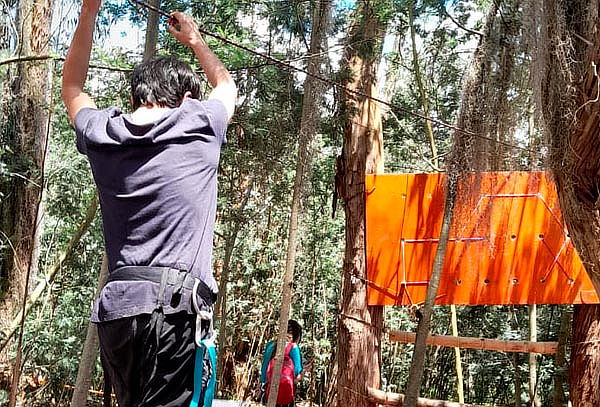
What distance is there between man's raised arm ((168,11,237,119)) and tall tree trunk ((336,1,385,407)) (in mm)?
3109

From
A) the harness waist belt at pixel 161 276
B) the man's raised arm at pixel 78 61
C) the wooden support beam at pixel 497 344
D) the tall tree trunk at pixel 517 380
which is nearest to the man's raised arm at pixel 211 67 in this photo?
the man's raised arm at pixel 78 61

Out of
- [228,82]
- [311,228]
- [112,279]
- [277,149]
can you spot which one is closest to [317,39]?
[277,149]

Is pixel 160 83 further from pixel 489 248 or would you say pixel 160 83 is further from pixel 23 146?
pixel 23 146

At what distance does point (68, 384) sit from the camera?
6297 millimetres

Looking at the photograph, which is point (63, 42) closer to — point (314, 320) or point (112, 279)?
point (112, 279)

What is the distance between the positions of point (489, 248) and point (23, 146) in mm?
2767

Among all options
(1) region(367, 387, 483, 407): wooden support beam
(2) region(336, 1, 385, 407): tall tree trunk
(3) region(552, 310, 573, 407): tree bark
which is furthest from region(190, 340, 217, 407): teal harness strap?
(3) region(552, 310, 573, 407): tree bark

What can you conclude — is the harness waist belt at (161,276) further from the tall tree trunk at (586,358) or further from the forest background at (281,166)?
the tall tree trunk at (586,358)

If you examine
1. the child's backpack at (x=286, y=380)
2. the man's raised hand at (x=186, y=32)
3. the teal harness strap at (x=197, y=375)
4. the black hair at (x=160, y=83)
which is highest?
the man's raised hand at (x=186, y=32)

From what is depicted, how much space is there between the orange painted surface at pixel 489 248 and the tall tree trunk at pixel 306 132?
33.7 inches

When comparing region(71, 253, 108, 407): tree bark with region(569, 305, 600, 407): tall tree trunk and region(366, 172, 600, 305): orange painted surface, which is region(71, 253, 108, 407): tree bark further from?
region(569, 305, 600, 407): tall tree trunk

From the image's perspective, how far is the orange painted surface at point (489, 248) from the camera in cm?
407

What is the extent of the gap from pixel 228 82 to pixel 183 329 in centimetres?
47

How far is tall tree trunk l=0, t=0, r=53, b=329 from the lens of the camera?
164 inches
